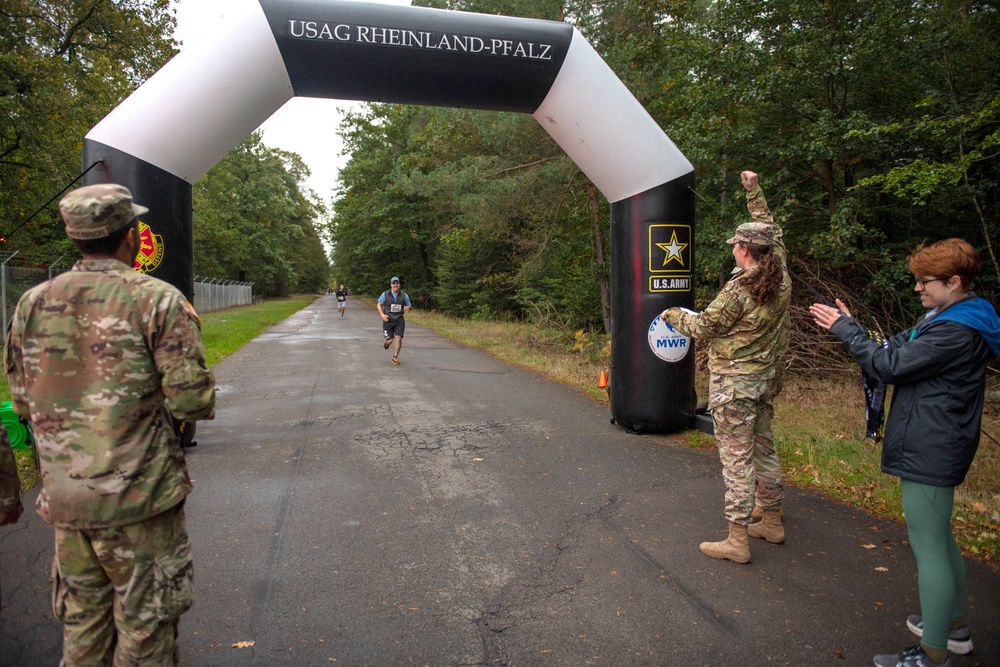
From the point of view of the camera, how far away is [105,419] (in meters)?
2.23

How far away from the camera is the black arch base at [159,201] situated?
5.94 metres

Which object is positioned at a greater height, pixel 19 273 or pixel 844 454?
pixel 19 273

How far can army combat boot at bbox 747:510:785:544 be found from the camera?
4344 mm

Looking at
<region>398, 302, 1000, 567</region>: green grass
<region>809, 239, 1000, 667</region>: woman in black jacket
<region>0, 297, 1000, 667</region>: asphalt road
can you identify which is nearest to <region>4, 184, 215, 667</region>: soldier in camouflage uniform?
<region>0, 297, 1000, 667</region>: asphalt road

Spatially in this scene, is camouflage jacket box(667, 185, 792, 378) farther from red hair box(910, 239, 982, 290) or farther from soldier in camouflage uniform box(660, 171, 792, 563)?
red hair box(910, 239, 982, 290)

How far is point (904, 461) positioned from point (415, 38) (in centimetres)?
553

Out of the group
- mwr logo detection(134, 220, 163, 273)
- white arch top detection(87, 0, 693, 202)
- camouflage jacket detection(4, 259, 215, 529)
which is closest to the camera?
camouflage jacket detection(4, 259, 215, 529)

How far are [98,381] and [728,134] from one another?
376 inches

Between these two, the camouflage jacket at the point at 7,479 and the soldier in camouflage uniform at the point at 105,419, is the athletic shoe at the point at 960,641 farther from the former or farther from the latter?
Result: the camouflage jacket at the point at 7,479

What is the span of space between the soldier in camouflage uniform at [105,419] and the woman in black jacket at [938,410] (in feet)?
9.48

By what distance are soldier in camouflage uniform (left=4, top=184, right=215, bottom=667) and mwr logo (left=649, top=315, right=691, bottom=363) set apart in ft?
17.7

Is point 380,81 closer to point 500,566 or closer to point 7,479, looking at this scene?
point 500,566

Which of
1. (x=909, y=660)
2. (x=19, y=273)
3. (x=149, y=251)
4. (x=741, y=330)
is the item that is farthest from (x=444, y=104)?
(x=19, y=273)

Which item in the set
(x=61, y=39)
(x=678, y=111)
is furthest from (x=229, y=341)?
(x=678, y=111)
